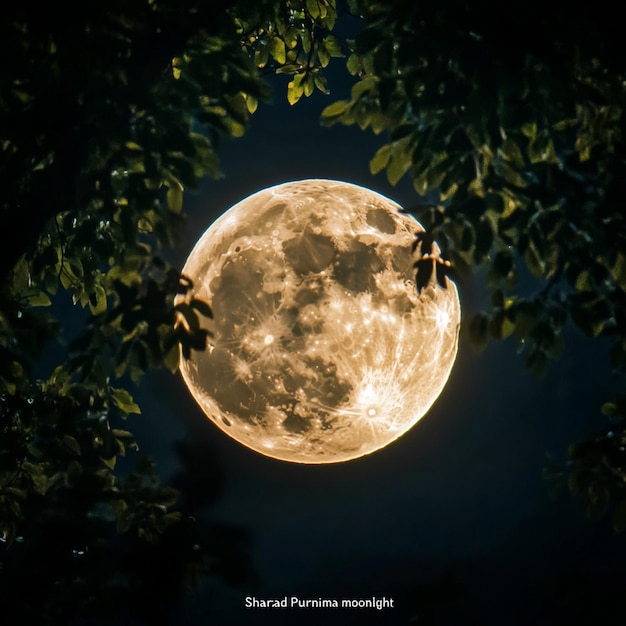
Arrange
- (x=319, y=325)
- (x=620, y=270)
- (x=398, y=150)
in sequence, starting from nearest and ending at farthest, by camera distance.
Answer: (x=620, y=270) → (x=398, y=150) → (x=319, y=325)

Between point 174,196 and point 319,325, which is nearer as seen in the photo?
point 174,196

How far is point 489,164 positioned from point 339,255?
1454mm

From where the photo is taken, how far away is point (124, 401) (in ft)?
16.5

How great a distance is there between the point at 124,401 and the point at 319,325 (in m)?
Answer: 1.51

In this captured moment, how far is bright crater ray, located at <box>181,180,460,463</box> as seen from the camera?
5.07 m

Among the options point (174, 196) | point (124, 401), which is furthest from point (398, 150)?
point (124, 401)

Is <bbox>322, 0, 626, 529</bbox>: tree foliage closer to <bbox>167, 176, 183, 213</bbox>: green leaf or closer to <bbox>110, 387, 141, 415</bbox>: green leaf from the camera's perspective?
<bbox>167, 176, 183, 213</bbox>: green leaf

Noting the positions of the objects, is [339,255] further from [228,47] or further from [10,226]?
[10,226]

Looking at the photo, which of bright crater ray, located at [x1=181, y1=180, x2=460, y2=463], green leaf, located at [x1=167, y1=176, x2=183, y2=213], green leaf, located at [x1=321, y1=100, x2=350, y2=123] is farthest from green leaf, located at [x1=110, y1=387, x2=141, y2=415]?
green leaf, located at [x1=321, y1=100, x2=350, y2=123]

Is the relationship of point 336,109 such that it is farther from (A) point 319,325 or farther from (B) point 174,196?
(A) point 319,325

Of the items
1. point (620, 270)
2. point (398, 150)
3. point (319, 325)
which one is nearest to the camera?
point (620, 270)

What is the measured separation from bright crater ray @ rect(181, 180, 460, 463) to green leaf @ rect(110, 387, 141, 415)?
67 centimetres

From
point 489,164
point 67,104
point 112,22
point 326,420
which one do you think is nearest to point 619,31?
point 489,164

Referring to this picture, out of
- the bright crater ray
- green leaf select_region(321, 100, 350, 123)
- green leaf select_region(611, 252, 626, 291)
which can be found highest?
green leaf select_region(321, 100, 350, 123)
